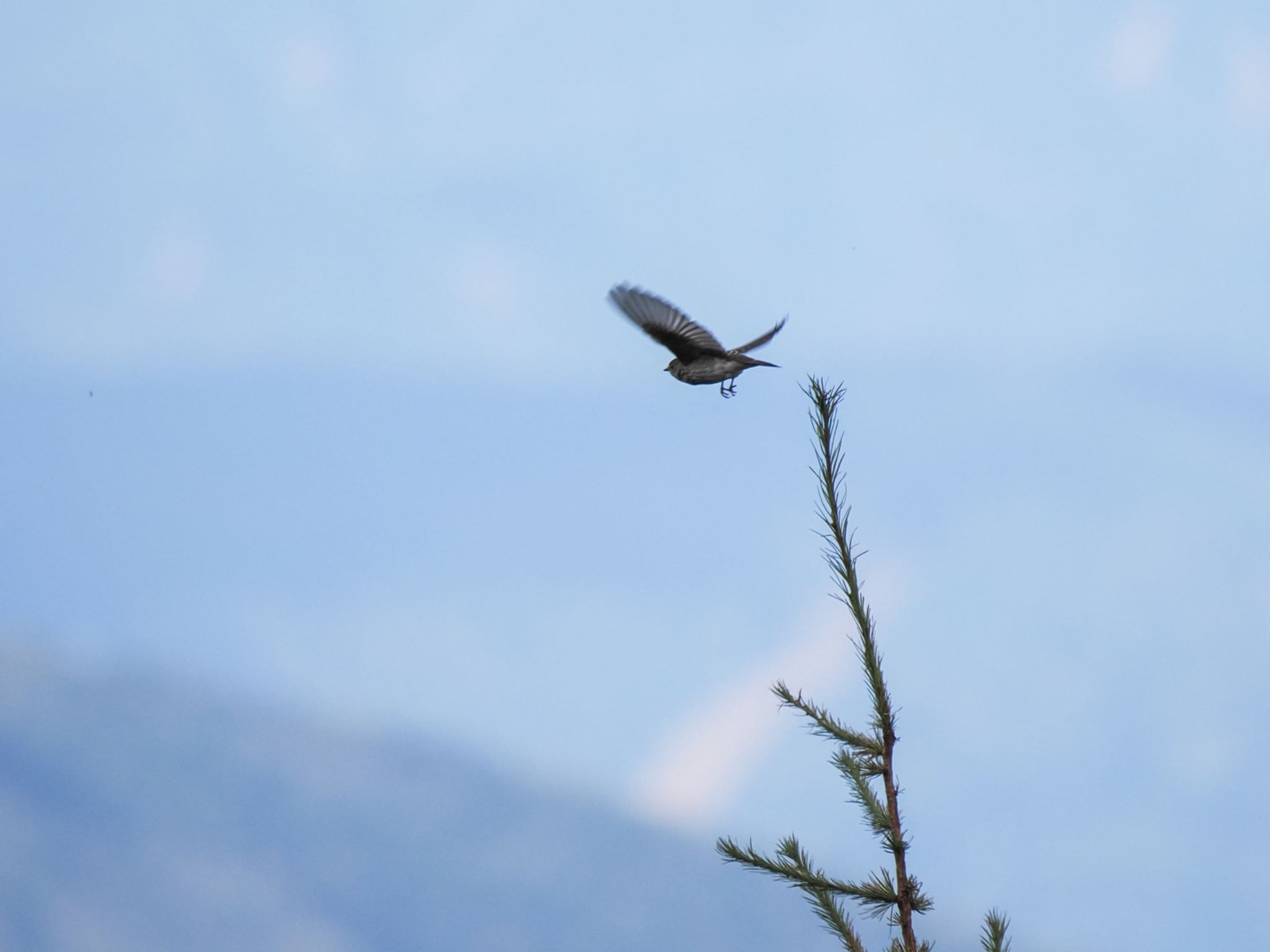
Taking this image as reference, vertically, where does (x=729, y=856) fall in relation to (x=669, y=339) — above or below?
below

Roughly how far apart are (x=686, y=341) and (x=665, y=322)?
24 cm

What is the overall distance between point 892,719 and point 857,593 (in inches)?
20.8

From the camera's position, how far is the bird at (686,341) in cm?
1052

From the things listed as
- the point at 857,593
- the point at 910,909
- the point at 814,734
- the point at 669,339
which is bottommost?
the point at 910,909

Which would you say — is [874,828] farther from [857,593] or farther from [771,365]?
[771,365]

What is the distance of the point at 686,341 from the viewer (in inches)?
419

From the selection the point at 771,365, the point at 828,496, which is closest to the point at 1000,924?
the point at 828,496

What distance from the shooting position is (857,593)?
5176 millimetres

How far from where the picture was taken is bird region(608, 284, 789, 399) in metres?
10.5

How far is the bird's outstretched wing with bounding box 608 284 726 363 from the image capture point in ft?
34.4

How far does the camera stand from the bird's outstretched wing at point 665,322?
34.4ft

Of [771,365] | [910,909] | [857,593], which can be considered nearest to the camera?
[910,909]

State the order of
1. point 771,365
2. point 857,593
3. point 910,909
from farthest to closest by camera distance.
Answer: point 771,365, point 857,593, point 910,909

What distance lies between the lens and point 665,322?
1065cm
